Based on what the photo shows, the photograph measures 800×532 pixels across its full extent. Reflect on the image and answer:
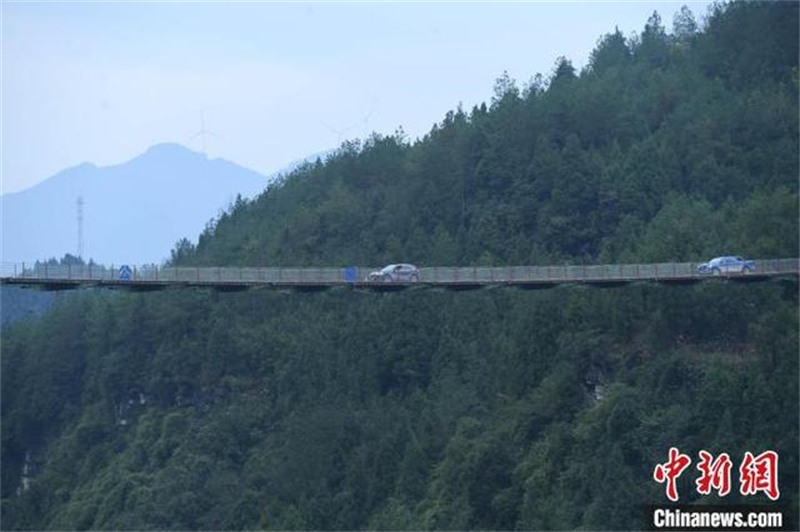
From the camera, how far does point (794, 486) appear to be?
27312 mm

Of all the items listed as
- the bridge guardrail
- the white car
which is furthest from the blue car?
the white car

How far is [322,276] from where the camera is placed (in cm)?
2712

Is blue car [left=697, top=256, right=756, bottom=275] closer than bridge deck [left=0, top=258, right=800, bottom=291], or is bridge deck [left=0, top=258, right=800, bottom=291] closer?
bridge deck [left=0, top=258, right=800, bottom=291]

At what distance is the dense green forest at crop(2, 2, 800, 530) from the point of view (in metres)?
30.3

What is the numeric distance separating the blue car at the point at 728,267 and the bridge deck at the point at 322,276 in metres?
0.11

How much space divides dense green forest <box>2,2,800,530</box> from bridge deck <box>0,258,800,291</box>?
1.57 metres

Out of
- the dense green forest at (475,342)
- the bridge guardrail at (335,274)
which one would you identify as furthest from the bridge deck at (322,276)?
the dense green forest at (475,342)

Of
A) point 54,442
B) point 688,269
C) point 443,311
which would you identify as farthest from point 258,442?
point 688,269

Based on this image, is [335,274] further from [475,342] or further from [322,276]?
[475,342]

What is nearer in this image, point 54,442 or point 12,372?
point 54,442

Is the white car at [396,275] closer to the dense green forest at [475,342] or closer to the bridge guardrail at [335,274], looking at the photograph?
the bridge guardrail at [335,274]

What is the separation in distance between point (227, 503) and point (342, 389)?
363cm

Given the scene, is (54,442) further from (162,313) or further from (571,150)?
(571,150)

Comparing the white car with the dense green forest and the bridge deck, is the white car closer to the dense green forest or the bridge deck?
the bridge deck
